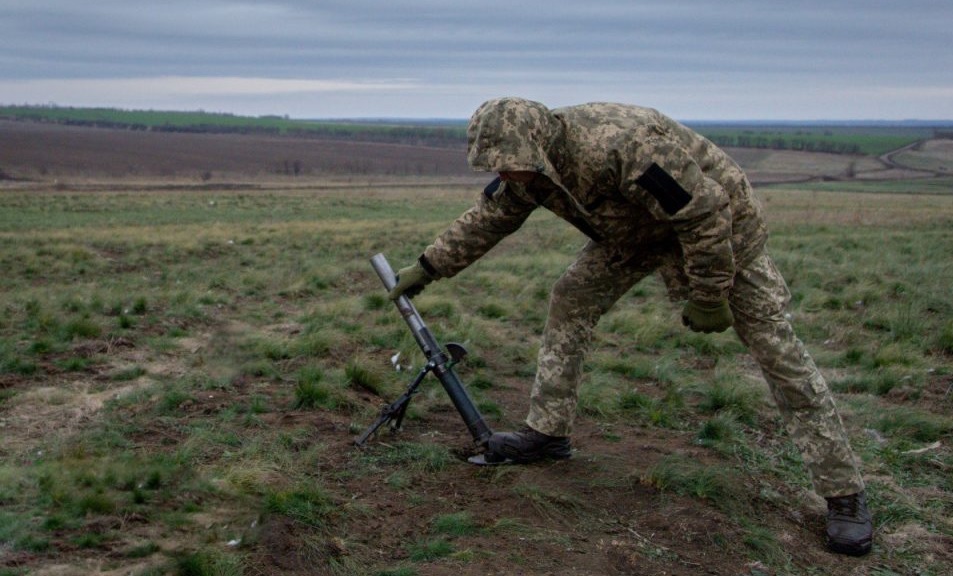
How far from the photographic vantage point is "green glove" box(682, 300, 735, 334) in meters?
4.34

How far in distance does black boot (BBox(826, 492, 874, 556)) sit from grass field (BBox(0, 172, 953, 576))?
0.28 feet

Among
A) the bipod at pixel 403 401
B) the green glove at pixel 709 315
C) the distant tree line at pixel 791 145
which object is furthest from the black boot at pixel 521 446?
the distant tree line at pixel 791 145

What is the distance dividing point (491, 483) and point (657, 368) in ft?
8.88

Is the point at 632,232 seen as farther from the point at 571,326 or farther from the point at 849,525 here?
the point at 849,525

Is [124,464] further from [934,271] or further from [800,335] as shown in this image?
[934,271]

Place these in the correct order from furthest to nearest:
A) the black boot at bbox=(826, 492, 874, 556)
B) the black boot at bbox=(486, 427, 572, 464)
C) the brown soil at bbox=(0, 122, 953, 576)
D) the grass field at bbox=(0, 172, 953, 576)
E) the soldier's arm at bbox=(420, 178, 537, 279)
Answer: the black boot at bbox=(486, 427, 572, 464), the soldier's arm at bbox=(420, 178, 537, 279), the black boot at bbox=(826, 492, 874, 556), the grass field at bbox=(0, 172, 953, 576), the brown soil at bbox=(0, 122, 953, 576)

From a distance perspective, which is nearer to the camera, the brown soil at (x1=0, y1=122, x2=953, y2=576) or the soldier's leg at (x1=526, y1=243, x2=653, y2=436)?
the brown soil at (x1=0, y1=122, x2=953, y2=576)

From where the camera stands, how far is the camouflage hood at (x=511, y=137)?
4062 mm

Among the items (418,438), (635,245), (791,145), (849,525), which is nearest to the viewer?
(849,525)

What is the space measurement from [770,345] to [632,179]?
1102mm

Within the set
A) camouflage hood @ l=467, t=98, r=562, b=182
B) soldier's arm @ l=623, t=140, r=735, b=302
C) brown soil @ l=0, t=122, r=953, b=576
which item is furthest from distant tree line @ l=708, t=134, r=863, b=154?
camouflage hood @ l=467, t=98, r=562, b=182

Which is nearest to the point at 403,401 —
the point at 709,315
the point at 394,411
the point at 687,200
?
the point at 394,411

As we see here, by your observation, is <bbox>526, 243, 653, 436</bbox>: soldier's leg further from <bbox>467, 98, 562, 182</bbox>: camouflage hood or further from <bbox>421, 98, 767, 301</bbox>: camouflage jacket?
<bbox>467, 98, 562, 182</bbox>: camouflage hood

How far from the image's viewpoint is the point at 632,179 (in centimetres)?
412
